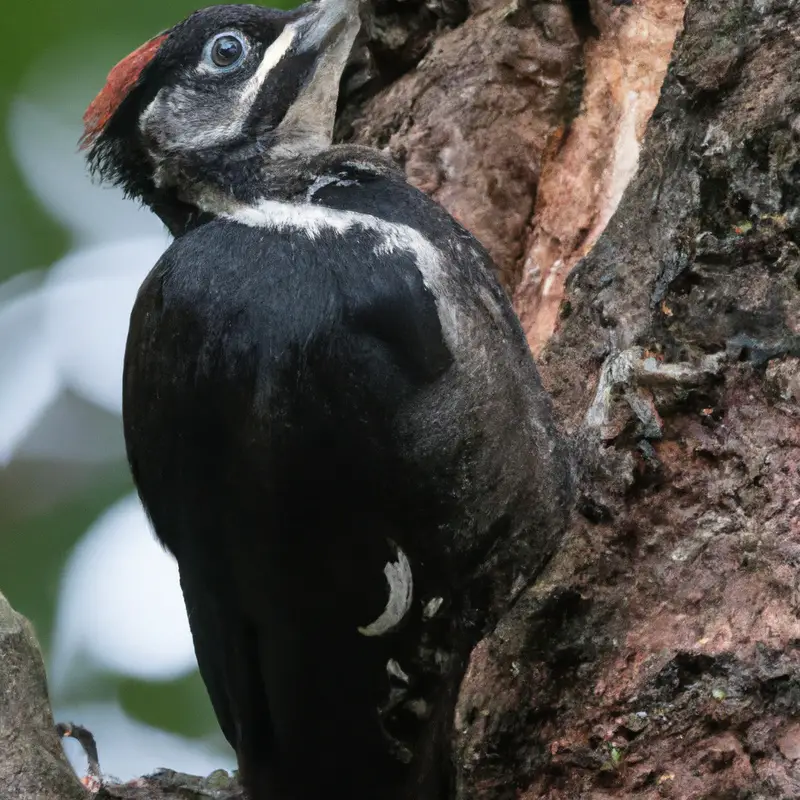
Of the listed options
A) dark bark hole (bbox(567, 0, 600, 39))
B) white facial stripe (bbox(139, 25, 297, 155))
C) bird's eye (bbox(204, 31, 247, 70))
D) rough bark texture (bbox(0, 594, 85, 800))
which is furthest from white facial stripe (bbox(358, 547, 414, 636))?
dark bark hole (bbox(567, 0, 600, 39))

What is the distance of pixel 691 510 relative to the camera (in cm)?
224

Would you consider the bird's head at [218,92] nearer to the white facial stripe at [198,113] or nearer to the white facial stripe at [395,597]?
the white facial stripe at [198,113]

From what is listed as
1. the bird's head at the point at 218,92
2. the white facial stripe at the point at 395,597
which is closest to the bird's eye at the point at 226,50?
the bird's head at the point at 218,92

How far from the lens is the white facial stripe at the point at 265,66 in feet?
9.04

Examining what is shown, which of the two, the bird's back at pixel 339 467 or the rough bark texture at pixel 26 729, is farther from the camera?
the bird's back at pixel 339 467

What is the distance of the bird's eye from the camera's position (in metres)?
2.78

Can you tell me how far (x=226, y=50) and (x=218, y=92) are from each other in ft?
0.38

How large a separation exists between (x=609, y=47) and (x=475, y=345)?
1.30 metres

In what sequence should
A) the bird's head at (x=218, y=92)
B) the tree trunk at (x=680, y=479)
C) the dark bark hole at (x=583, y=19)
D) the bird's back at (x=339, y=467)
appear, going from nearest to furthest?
the tree trunk at (x=680, y=479)
the bird's back at (x=339, y=467)
the bird's head at (x=218, y=92)
the dark bark hole at (x=583, y=19)

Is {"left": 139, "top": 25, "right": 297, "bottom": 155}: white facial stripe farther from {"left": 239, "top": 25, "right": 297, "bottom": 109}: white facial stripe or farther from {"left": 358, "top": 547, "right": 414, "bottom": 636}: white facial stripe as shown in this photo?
{"left": 358, "top": 547, "right": 414, "bottom": 636}: white facial stripe

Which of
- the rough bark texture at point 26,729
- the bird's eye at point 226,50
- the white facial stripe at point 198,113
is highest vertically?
the bird's eye at point 226,50

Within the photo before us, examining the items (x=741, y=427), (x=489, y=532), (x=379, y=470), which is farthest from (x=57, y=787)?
(x=741, y=427)

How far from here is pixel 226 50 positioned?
9.15 feet

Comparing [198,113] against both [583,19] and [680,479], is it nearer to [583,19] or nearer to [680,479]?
[583,19]
